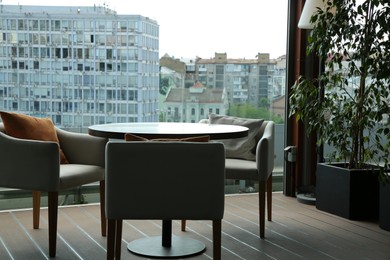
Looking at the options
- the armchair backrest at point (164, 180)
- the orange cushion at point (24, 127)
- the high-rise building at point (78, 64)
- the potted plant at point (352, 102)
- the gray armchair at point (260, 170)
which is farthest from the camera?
the high-rise building at point (78, 64)

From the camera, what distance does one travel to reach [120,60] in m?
5.06

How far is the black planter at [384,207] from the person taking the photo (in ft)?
13.7

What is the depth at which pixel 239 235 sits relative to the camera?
4062 mm

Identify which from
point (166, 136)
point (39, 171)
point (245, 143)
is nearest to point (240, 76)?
point (245, 143)

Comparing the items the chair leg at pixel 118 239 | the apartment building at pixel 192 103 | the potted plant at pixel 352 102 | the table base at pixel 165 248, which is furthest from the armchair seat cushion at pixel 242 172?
the apartment building at pixel 192 103

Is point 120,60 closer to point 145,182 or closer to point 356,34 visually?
point 356,34

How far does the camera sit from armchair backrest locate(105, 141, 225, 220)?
2912 millimetres

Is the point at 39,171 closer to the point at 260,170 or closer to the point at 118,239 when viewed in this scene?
the point at 118,239

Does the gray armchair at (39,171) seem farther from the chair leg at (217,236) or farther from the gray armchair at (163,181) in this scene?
the chair leg at (217,236)

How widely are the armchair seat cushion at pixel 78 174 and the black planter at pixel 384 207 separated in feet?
6.48

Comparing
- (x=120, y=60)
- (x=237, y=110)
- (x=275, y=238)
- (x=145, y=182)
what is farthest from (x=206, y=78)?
(x=145, y=182)

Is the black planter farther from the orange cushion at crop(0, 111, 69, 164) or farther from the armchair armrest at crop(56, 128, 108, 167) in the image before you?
the orange cushion at crop(0, 111, 69, 164)

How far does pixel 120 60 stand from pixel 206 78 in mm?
789

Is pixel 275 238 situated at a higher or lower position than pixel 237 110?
lower
